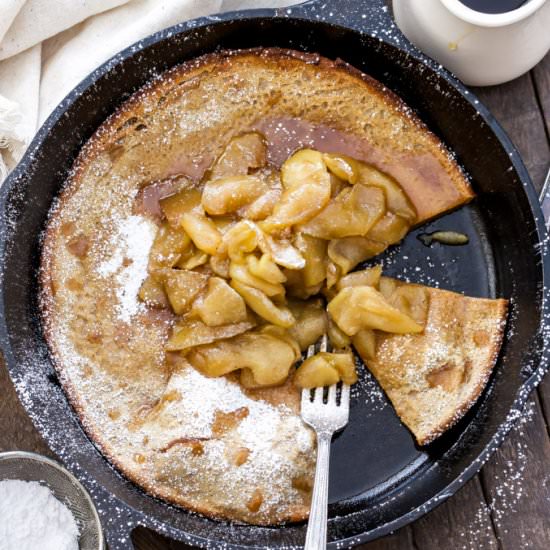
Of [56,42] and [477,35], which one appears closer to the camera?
[477,35]

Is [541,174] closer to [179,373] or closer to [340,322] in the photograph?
[340,322]

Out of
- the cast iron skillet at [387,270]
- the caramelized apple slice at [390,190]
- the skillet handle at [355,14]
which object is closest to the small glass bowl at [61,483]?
the cast iron skillet at [387,270]

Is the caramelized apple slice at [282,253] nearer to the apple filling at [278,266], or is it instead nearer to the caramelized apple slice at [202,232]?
the apple filling at [278,266]

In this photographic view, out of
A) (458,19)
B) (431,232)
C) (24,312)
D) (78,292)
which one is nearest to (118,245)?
(78,292)

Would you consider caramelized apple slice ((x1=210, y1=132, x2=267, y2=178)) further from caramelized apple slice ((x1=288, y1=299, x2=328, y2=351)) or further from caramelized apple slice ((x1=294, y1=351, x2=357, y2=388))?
caramelized apple slice ((x1=294, y1=351, x2=357, y2=388))

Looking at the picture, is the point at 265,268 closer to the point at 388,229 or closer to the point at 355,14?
the point at 388,229

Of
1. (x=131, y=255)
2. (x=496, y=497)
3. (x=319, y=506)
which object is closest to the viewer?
(x=319, y=506)

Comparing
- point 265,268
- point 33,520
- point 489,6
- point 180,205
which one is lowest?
point 33,520

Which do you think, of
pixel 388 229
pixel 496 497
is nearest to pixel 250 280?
pixel 388 229
